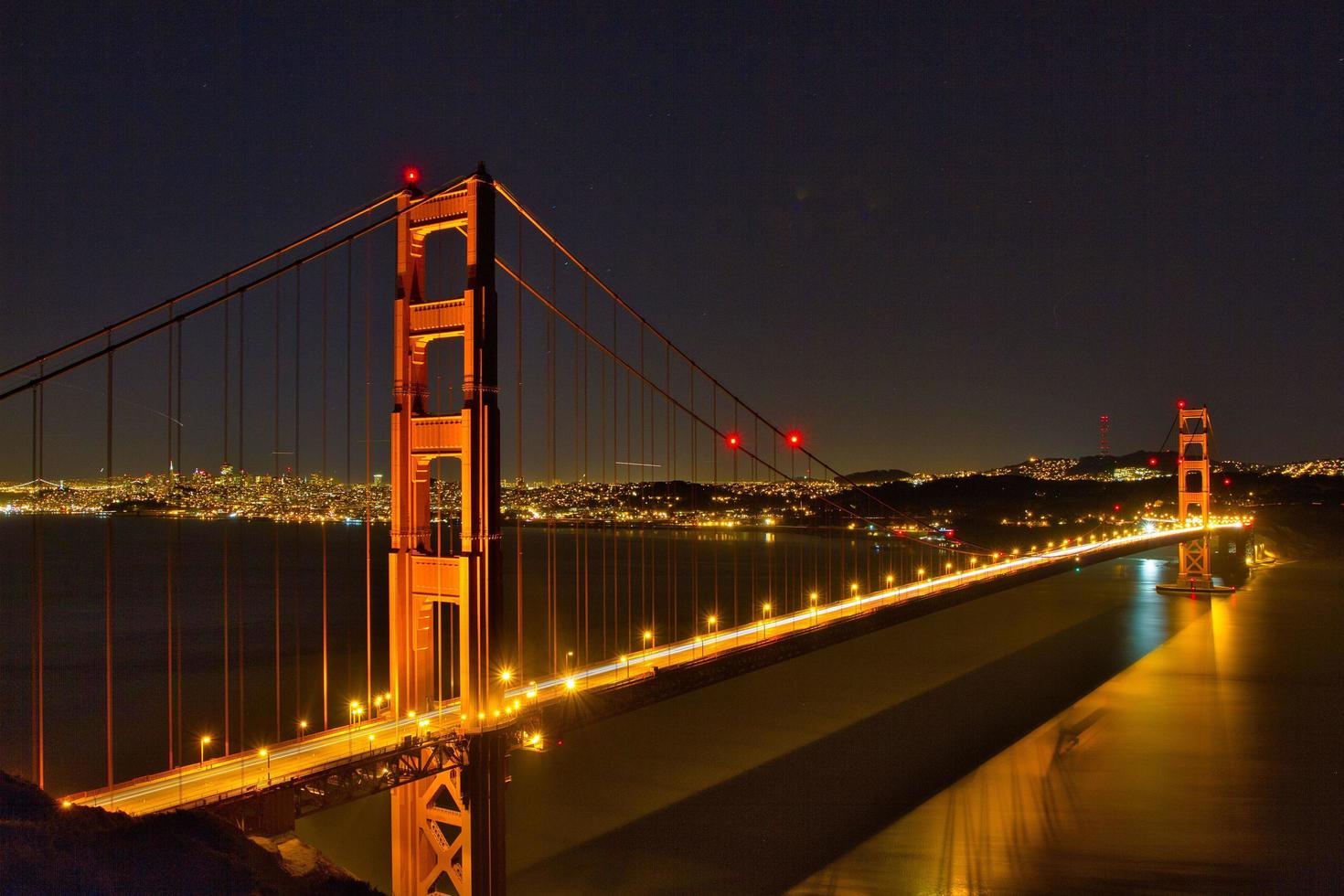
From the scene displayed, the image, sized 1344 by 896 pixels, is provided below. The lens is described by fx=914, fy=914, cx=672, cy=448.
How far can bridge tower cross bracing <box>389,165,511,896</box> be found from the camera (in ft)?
31.7

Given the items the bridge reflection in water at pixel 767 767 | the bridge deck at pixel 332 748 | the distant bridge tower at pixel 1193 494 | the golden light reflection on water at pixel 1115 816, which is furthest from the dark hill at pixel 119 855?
the distant bridge tower at pixel 1193 494

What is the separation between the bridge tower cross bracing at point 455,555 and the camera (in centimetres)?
966

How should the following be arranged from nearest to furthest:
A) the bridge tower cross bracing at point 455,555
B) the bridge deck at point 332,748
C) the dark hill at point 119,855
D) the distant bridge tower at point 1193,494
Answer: the dark hill at point 119,855 → the bridge deck at point 332,748 → the bridge tower cross bracing at point 455,555 → the distant bridge tower at point 1193,494

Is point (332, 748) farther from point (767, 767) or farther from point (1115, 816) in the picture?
point (1115, 816)

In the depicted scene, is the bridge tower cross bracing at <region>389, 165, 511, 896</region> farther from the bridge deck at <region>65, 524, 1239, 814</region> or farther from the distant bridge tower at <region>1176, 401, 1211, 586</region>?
the distant bridge tower at <region>1176, 401, 1211, 586</region>

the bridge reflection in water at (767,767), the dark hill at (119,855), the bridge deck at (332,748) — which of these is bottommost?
the bridge reflection in water at (767,767)

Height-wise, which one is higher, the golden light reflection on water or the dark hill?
the dark hill

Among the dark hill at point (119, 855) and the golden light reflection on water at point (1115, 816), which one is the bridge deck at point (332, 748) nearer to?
the dark hill at point (119, 855)

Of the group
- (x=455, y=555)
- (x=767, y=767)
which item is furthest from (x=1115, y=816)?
(x=455, y=555)

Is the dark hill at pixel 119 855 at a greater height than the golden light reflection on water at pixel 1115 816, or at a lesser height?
greater

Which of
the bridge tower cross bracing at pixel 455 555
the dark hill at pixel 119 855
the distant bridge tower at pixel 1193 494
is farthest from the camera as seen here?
the distant bridge tower at pixel 1193 494

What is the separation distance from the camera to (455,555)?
10148mm

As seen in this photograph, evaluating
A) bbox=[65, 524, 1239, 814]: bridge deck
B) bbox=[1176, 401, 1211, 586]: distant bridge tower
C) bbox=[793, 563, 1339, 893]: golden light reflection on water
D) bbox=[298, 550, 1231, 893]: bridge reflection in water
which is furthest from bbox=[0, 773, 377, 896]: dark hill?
bbox=[1176, 401, 1211, 586]: distant bridge tower

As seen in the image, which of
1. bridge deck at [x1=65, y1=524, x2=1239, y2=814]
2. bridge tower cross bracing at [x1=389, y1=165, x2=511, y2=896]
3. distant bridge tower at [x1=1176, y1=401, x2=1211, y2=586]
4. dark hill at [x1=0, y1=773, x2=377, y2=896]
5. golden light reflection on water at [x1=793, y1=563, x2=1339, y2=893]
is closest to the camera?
dark hill at [x1=0, y1=773, x2=377, y2=896]
